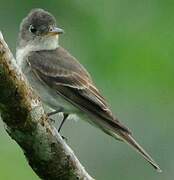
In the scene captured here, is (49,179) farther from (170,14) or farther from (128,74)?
(170,14)

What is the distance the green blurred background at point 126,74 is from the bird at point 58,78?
0.09 metres

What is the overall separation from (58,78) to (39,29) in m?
0.76

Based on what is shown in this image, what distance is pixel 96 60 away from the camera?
4.53 meters

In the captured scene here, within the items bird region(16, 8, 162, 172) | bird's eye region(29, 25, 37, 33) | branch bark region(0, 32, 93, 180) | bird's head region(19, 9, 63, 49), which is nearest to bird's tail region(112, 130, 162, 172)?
bird region(16, 8, 162, 172)

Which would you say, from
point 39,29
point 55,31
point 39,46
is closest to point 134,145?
point 55,31

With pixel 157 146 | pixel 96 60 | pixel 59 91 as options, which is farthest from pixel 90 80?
pixel 157 146

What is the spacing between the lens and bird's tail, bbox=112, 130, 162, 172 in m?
4.38

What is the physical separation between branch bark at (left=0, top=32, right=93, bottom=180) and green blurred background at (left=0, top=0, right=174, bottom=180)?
1.65ft

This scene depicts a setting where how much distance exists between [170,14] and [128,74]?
1.51 feet

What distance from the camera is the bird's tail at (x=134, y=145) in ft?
14.4

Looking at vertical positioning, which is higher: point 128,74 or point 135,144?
point 128,74

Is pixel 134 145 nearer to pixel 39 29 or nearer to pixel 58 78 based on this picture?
pixel 58 78

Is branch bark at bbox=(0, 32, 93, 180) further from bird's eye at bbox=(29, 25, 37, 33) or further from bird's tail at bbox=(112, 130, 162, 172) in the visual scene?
bird's eye at bbox=(29, 25, 37, 33)

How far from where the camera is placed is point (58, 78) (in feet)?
17.4
